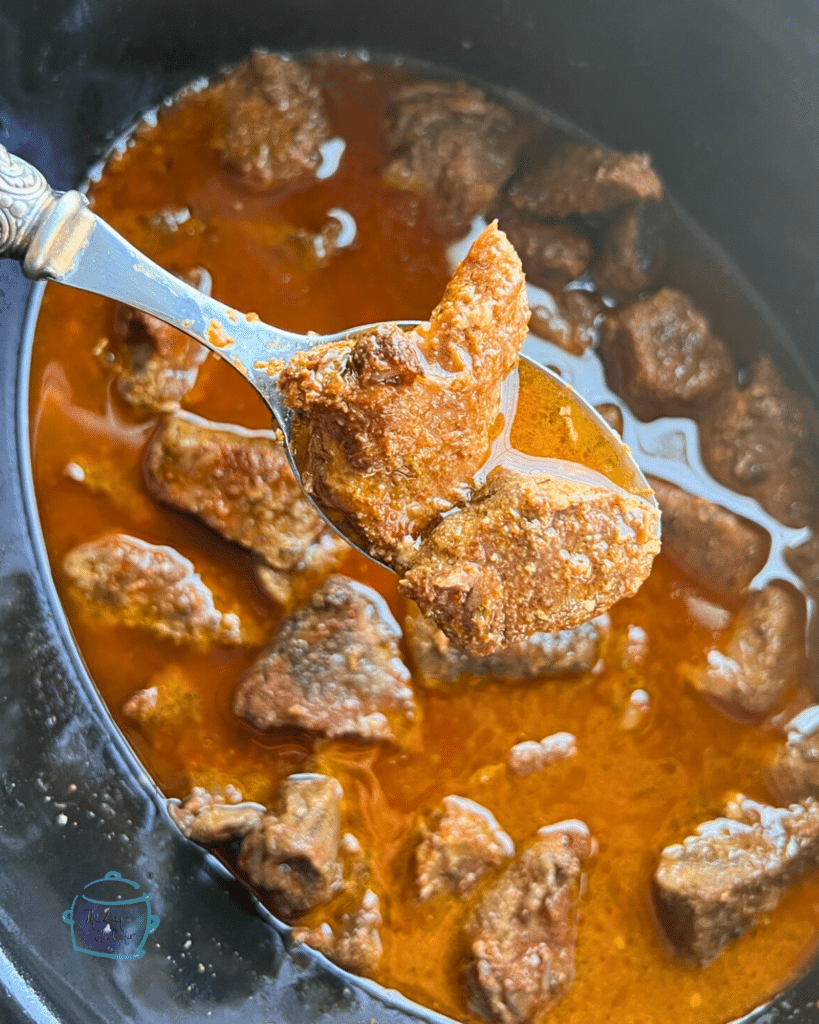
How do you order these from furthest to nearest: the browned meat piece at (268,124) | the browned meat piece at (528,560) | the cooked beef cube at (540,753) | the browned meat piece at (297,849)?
the browned meat piece at (268,124), the cooked beef cube at (540,753), the browned meat piece at (297,849), the browned meat piece at (528,560)

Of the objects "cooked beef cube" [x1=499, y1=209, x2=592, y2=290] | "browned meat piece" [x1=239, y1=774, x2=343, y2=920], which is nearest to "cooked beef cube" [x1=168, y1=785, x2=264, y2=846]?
"browned meat piece" [x1=239, y1=774, x2=343, y2=920]

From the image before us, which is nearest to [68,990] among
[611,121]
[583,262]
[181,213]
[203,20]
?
[181,213]

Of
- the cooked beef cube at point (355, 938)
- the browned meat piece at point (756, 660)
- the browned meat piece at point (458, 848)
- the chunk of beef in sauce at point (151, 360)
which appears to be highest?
the browned meat piece at point (756, 660)

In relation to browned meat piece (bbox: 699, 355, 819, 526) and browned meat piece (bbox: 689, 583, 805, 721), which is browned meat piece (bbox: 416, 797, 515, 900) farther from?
browned meat piece (bbox: 699, 355, 819, 526)

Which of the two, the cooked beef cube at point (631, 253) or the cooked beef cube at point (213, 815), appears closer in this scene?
the cooked beef cube at point (213, 815)

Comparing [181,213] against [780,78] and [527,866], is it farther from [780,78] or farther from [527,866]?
[527,866]

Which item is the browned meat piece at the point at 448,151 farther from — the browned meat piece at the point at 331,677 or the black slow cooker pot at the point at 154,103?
the browned meat piece at the point at 331,677

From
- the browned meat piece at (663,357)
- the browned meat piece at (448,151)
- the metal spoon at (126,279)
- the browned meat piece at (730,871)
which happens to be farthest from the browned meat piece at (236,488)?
the browned meat piece at (730,871)

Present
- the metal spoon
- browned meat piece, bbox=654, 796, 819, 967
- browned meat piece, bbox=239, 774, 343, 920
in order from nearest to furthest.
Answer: the metal spoon < browned meat piece, bbox=239, 774, 343, 920 < browned meat piece, bbox=654, 796, 819, 967
